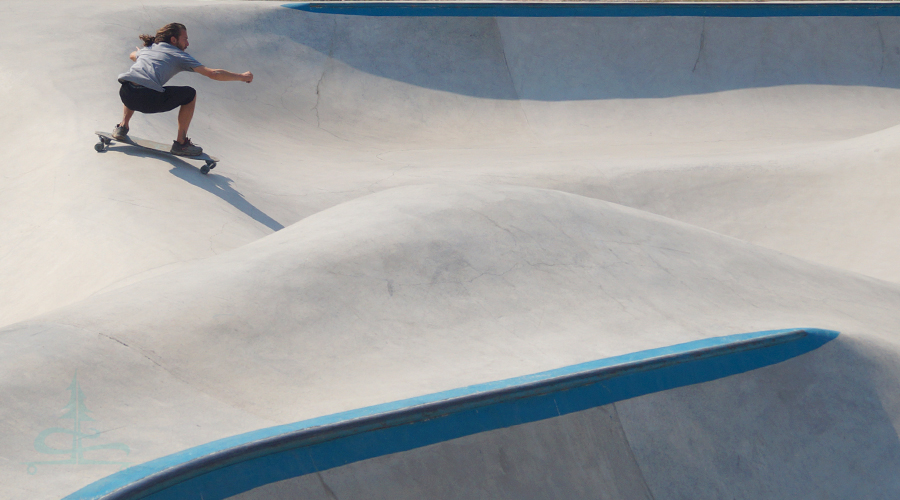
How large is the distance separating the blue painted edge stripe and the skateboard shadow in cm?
507

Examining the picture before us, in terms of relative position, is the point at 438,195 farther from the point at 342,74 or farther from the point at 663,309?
the point at 342,74

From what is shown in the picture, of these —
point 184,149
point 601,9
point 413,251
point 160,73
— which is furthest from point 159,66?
point 601,9

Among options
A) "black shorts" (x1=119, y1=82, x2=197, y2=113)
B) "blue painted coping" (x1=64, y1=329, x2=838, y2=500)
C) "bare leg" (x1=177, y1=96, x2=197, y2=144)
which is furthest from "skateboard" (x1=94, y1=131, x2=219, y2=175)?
"blue painted coping" (x1=64, y1=329, x2=838, y2=500)

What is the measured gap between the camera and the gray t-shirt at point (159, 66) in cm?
561

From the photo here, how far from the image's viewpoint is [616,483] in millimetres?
3029

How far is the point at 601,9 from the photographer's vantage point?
1126cm

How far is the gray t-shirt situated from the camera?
5609mm

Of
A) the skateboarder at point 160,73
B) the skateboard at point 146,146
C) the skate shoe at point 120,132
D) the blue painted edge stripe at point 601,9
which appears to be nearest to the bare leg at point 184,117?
the skateboarder at point 160,73

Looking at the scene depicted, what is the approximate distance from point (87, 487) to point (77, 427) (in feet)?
1.32

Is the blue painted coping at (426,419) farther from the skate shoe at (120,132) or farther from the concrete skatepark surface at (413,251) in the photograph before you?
the skate shoe at (120,132)

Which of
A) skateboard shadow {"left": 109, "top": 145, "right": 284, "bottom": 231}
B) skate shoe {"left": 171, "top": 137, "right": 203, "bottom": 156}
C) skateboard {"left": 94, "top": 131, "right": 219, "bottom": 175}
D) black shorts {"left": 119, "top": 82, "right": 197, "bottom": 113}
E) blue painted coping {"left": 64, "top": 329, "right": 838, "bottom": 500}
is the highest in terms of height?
blue painted coping {"left": 64, "top": 329, "right": 838, "bottom": 500}

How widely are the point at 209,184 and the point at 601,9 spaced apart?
7952 mm

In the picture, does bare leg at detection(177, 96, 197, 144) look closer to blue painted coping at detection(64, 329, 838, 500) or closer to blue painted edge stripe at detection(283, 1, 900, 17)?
blue painted coping at detection(64, 329, 838, 500)

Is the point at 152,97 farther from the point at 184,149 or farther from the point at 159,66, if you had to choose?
the point at 184,149
